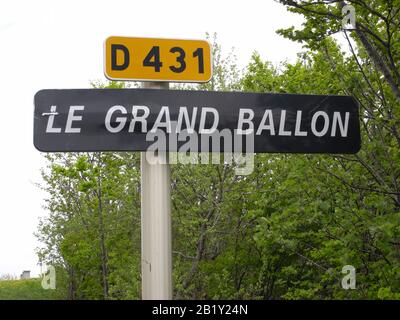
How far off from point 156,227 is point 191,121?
2.14ft

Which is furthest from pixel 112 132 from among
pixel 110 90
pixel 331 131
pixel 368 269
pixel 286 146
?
pixel 368 269

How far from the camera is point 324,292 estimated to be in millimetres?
14398

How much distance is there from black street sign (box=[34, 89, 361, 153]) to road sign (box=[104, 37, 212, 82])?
0.11 m

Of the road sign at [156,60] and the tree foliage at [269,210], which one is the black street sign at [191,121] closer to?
the road sign at [156,60]

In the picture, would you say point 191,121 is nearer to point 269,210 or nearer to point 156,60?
point 156,60

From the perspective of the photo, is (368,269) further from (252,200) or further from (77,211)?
(77,211)

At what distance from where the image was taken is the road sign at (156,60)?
10.8ft

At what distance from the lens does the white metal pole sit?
331 centimetres

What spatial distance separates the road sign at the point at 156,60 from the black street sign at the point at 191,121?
0.35 ft

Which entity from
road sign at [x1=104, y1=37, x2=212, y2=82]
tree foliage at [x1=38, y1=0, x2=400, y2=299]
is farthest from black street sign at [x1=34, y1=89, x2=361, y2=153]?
tree foliage at [x1=38, y1=0, x2=400, y2=299]

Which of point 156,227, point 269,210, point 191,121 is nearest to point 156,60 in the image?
point 191,121

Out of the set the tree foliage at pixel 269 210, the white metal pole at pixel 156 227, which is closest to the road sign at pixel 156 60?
the white metal pole at pixel 156 227

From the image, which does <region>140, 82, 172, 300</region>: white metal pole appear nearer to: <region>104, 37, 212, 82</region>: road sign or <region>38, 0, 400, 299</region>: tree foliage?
<region>104, 37, 212, 82</region>: road sign

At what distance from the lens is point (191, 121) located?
325 cm
